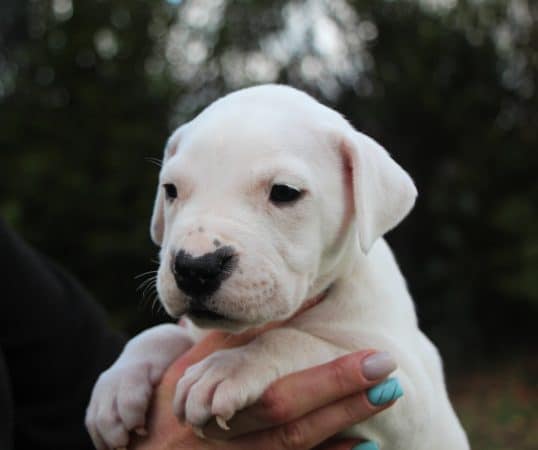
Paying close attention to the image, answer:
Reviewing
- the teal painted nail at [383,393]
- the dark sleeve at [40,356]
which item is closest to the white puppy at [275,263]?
the teal painted nail at [383,393]

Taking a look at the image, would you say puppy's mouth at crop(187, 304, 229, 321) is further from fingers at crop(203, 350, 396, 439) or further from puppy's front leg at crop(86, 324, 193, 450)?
puppy's front leg at crop(86, 324, 193, 450)

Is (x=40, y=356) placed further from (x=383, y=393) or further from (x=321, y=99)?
(x=321, y=99)

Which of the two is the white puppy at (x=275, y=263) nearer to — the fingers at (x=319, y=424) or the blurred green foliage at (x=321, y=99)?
the fingers at (x=319, y=424)

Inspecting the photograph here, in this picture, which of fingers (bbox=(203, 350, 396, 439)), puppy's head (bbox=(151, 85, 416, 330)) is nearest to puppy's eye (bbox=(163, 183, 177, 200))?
puppy's head (bbox=(151, 85, 416, 330))

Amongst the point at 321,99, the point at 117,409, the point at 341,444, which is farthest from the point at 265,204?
the point at 321,99

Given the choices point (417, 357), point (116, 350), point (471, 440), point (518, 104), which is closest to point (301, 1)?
point (518, 104)

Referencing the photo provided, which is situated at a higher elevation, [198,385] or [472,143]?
[198,385]

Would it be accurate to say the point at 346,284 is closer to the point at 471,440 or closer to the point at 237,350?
the point at 237,350
